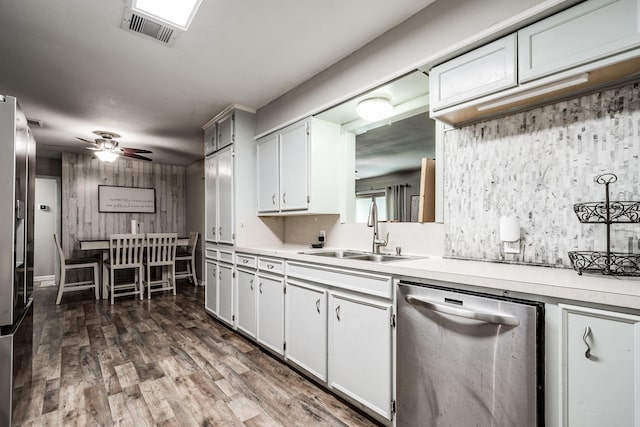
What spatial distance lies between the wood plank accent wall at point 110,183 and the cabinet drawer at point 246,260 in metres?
4.33

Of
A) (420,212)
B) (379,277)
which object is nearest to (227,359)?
(379,277)

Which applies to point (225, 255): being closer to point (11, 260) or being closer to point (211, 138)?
point (211, 138)

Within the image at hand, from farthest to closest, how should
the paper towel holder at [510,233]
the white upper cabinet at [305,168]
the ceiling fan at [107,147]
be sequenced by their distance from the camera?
the ceiling fan at [107,147] → the white upper cabinet at [305,168] → the paper towel holder at [510,233]

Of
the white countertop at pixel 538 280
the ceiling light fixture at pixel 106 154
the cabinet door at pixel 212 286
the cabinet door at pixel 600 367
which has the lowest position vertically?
the cabinet door at pixel 212 286

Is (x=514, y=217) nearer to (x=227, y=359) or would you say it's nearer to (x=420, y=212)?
(x=420, y=212)

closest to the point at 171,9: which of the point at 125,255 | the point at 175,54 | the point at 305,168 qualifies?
the point at 175,54

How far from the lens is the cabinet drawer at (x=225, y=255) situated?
327 cm

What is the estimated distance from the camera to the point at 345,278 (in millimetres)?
1865

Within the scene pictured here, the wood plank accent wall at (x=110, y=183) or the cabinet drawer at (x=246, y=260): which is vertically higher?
the wood plank accent wall at (x=110, y=183)

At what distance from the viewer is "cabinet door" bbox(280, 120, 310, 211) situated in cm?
272

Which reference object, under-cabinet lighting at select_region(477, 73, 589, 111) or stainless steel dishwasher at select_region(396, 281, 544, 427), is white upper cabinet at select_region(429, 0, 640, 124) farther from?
stainless steel dishwasher at select_region(396, 281, 544, 427)

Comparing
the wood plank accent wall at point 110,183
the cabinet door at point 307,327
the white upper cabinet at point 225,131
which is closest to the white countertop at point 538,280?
the cabinet door at point 307,327

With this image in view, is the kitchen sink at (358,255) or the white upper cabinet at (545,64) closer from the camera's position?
the white upper cabinet at (545,64)

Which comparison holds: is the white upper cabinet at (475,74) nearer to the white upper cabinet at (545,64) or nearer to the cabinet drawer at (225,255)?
the white upper cabinet at (545,64)
